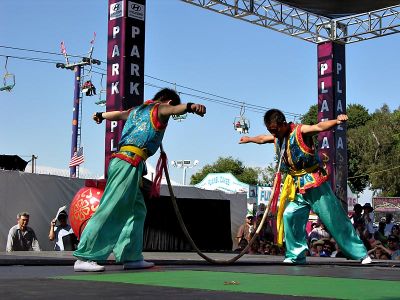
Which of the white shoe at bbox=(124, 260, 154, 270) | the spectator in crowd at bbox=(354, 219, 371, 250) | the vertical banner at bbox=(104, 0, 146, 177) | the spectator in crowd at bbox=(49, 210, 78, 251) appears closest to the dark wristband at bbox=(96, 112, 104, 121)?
the white shoe at bbox=(124, 260, 154, 270)

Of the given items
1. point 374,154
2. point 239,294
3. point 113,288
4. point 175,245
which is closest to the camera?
point 239,294

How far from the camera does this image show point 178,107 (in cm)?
525

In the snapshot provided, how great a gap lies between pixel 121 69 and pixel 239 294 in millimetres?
8366

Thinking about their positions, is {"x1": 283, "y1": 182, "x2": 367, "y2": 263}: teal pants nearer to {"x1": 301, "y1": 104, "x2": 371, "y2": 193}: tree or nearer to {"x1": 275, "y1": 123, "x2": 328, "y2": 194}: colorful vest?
{"x1": 275, "y1": 123, "x2": 328, "y2": 194}: colorful vest

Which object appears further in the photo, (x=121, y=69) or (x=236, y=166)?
(x=236, y=166)

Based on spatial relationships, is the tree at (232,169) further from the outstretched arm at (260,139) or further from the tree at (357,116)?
the outstretched arm at (260,139)

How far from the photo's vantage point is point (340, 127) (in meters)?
16.5

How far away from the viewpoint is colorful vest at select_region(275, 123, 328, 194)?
6.78m

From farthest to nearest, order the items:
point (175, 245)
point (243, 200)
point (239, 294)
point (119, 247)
Answer: point (243, 200)
point (175, 245)
point (119, 247)
point (239, 294)

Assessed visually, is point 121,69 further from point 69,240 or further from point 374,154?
point 374,154

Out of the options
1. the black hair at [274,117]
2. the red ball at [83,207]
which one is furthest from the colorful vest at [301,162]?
the red ball at [83,207]

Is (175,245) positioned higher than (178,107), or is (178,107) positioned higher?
(178,107)

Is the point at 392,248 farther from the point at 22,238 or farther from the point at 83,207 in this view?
the point at 22,238

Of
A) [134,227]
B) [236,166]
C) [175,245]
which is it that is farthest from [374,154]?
[134,227]
